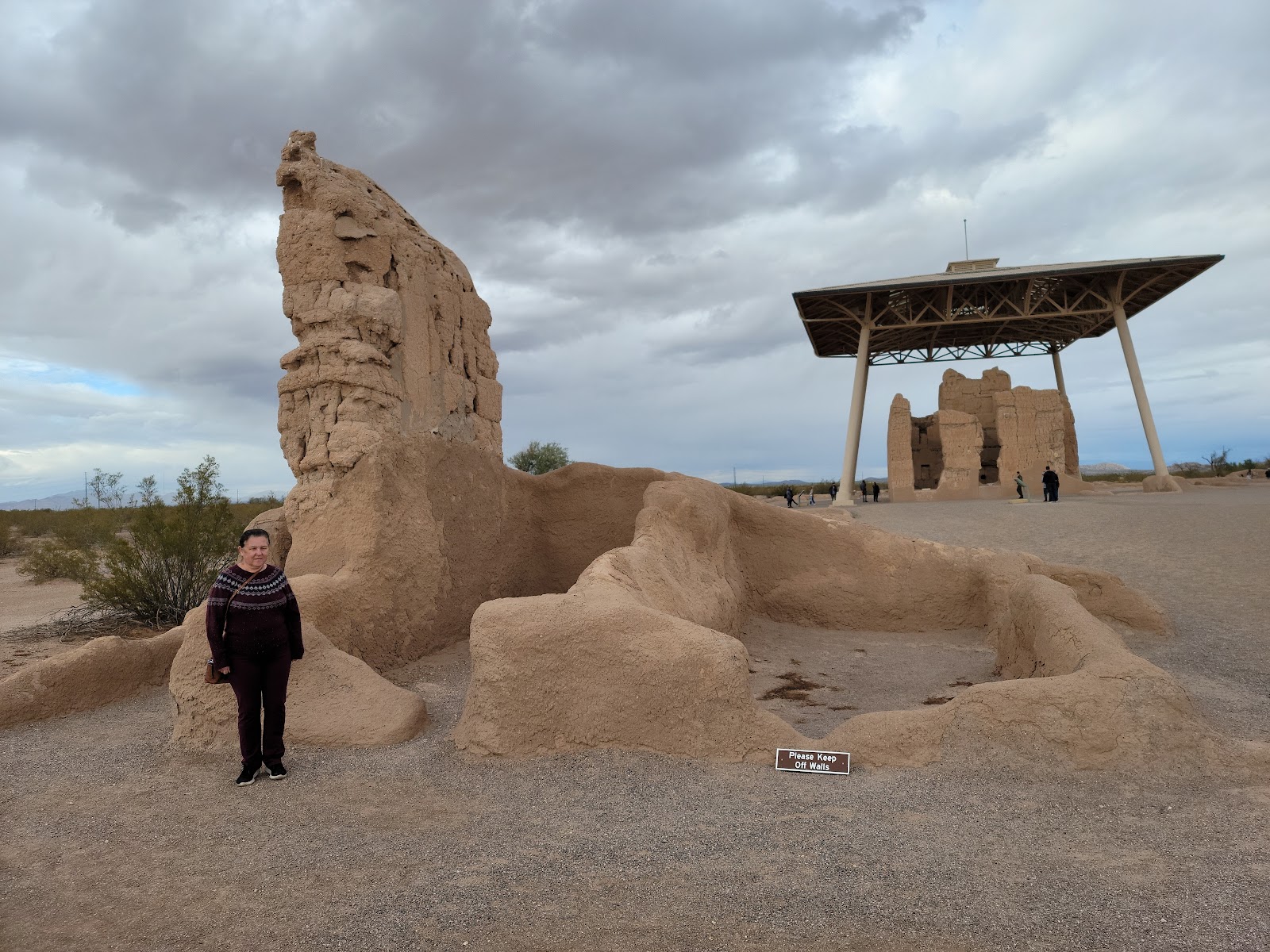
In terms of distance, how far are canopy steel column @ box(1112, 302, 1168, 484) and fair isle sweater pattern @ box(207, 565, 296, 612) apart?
26.9 metres

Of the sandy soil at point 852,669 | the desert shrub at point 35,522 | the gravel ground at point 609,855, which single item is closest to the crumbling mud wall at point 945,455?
the sandy soil at point 852,669

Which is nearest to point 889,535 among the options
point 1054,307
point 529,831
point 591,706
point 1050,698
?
point 1050,698

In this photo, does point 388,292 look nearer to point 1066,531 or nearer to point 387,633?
point 387,633

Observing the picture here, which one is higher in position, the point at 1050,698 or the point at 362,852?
the point at 1050,698

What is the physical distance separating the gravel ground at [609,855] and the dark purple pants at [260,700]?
182 mm

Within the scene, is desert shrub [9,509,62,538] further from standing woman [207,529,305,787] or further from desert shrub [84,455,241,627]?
standing woman [207,529,305,787]

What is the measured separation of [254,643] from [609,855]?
7.67 ft

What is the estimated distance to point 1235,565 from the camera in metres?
10.2

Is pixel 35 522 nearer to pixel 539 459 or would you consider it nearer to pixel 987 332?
pixel 539 459

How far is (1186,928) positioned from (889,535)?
6363mm

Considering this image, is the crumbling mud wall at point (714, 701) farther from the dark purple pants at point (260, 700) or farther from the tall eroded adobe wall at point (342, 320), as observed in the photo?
the tall eroded adobe wall at point (342, 320)

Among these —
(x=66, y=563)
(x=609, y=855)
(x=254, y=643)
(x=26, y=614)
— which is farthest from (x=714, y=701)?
(x=26, y=614)

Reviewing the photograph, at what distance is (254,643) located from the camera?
4.30 metres

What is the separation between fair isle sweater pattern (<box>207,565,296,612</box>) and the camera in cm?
426
